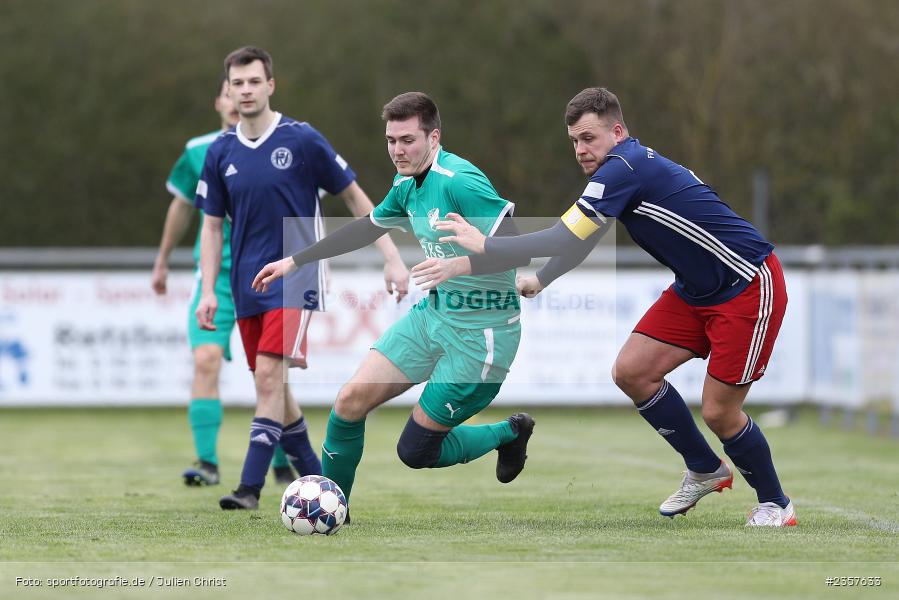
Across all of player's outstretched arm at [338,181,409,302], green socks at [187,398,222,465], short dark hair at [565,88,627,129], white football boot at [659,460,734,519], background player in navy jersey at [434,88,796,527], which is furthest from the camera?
green socks at [187,398,222,465]

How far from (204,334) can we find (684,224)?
370 centimetres

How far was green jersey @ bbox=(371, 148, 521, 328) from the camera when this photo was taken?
20.8 ft

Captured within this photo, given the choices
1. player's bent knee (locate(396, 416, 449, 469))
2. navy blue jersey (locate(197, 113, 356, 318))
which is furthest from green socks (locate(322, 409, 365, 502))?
navy blue jersey (locate(197, 113, 356, 318))

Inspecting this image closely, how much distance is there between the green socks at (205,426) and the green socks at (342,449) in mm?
2480

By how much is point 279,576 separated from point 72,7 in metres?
16.6

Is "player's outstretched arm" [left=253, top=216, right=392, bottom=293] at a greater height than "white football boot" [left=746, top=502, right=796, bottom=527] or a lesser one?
greater

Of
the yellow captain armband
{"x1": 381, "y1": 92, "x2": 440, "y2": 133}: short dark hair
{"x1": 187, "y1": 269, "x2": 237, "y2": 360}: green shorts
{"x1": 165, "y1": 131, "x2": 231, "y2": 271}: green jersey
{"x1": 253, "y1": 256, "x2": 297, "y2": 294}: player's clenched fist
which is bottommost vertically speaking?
{"x1": 187, "y1": 269, "x2": 237, "y2": 360}: green shorts

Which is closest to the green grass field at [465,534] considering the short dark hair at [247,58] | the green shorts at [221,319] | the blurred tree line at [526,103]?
the green shorts at [221,319]

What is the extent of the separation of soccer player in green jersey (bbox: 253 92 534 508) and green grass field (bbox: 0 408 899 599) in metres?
0.46

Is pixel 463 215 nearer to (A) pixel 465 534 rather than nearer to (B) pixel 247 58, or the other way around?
(A) pixel 465 534

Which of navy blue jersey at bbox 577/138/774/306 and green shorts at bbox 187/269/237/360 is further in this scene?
green shorts at bbox 187/269/237/360

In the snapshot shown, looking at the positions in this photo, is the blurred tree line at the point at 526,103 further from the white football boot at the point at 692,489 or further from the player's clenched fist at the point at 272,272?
the player's clenched fist at the point at 272,272

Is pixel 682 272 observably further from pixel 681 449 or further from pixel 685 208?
pixel 681 449

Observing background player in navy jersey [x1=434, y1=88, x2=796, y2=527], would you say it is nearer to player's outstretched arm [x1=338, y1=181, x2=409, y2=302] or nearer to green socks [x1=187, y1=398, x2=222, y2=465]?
player's outstretched arm [x1=338, y1=181, x2=409, y2=302]
